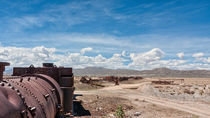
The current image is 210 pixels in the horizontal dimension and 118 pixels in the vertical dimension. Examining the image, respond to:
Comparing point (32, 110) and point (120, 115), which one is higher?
point (32, 110)

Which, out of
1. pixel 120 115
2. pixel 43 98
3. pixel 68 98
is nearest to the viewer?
pixel 43 98

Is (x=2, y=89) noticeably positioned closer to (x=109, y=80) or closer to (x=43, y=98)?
(x=43, y=98)

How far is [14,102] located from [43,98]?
2080 mm

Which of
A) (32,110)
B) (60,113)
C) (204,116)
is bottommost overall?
(204,116)

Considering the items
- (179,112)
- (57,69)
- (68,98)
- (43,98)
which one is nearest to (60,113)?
(43,98)

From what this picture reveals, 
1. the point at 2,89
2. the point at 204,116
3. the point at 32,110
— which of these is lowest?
the point at 204,116

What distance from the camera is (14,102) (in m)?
3.60

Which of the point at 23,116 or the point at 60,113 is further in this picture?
the point at 60,113

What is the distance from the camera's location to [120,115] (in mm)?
14578

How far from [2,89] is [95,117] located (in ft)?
40.1

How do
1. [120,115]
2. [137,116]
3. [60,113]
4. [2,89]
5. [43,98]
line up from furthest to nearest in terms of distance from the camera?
1. [137,116]
2. [120,115]
3. [60,113]
4. [43,98]
5. [2,89]

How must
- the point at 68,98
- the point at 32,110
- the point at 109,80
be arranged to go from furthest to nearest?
the point at 109,80 < the point at 68,98 < the point at 32,110

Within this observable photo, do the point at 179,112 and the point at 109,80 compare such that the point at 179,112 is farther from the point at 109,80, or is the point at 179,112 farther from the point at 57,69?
the point at 109,80

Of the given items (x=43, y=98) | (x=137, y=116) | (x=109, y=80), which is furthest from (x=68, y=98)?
(x=109, y=80)
